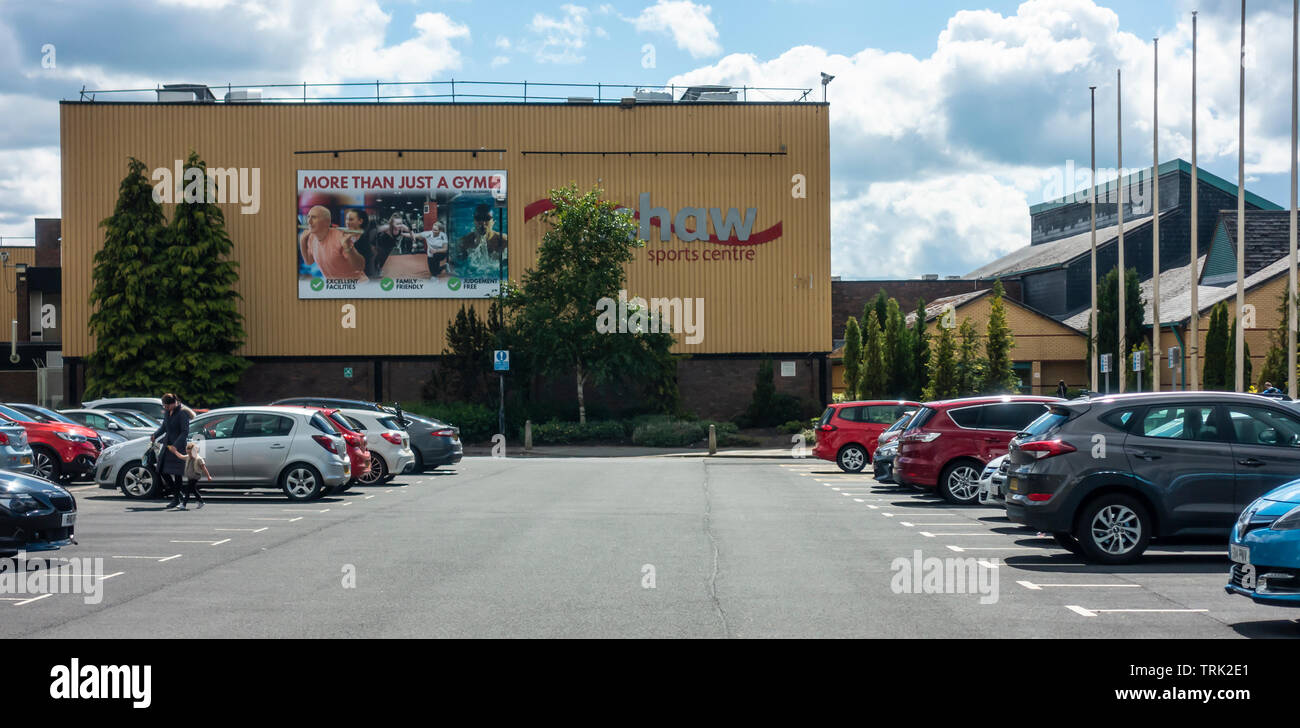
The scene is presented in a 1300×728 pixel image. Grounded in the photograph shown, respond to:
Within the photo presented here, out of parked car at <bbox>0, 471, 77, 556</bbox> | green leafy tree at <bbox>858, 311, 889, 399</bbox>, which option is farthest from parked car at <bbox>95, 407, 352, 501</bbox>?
green leafy tree at <bbox>858, 311, 889, 399</bbox>

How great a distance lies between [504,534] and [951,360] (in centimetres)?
2882

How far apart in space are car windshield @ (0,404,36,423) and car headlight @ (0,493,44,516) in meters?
11.7

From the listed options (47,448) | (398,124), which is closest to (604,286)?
(398,124)

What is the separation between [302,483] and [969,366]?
27.1 meters

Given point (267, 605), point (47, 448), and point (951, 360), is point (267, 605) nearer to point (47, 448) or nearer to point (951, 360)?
point (47, 448)

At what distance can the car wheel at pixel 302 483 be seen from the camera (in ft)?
65.5

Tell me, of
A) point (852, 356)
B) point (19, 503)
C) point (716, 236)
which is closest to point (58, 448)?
point (19, 503)

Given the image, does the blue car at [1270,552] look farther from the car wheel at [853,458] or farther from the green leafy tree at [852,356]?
the green leafy tree at [852,356]

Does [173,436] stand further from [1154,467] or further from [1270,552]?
[1270,552]

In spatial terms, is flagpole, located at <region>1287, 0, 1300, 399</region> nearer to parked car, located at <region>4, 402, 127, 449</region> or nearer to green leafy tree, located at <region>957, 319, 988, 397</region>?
green leafy tree, located at <region>957, 319, 988, 397</region>

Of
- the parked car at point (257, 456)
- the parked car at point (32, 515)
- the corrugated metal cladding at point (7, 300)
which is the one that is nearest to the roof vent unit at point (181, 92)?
the corrugated metal cladding at point (7, 300)

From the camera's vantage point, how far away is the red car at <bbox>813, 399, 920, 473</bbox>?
28.5 m

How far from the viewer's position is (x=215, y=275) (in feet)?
147

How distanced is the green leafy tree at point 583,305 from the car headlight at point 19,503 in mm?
29825
